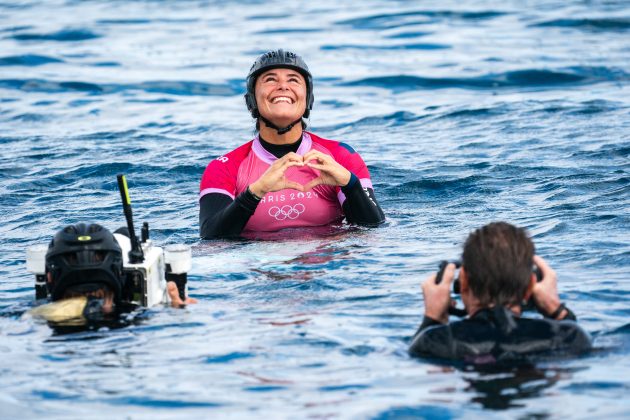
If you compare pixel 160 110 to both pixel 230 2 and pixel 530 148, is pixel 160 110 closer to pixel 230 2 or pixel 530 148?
pixel 530 148

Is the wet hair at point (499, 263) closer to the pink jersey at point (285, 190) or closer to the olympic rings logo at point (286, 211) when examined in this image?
the pink jersey at point (285, 190)

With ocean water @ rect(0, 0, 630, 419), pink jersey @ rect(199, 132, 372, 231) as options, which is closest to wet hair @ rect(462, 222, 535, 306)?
ocean water @ rect(0, 0, 630, 419)

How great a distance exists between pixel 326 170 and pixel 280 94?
38.1 inches

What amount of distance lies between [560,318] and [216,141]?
30.5ft

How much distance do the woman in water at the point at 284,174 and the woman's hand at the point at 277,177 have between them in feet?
1.09

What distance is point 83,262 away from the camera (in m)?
6.11

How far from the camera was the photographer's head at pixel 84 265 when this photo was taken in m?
6.12

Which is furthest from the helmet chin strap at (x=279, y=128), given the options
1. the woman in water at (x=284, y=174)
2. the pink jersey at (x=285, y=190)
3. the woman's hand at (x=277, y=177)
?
the woman's hand at (x=277, y=177)

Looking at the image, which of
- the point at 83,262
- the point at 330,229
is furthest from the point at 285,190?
the point at 83,262

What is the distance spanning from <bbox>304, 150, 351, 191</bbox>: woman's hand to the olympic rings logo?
69 cm

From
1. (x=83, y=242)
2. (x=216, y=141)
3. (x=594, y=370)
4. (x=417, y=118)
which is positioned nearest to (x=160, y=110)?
(x=216, y=141)

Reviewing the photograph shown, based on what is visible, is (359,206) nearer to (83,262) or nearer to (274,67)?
(274,67)

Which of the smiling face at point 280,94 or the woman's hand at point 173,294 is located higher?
the smiling face at point 280,94

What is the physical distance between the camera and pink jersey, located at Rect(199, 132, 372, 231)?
9.23 metres
